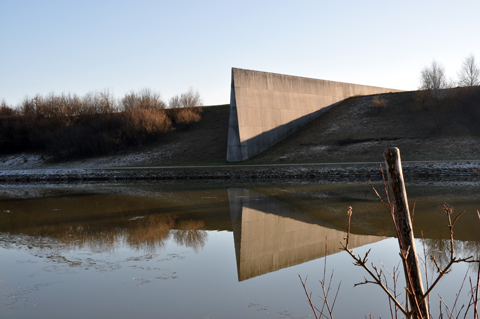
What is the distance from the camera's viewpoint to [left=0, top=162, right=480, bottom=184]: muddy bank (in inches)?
869

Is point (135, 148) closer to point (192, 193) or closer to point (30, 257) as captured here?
point (192, 193)

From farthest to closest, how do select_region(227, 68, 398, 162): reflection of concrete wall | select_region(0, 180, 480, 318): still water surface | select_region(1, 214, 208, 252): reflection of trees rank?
select_region(227, 68, 398, 162): reflection of concrete wall
select_region(1, 214, 208, 252): reflection of trees
select_region(0, 180, 480, 318): still water surface

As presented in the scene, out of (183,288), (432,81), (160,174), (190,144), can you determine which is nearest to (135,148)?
(190,144)

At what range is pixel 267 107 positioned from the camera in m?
35.0

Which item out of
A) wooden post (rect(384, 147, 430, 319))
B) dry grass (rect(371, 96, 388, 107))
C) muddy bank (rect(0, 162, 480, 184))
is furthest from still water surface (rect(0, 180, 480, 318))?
dry grass (rect(371, 96, 388, 107))

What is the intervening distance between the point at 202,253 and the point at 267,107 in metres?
27.8

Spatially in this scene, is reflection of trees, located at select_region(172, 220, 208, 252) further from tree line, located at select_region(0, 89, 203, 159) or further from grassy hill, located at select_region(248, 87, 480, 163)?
tree line, located at select_region(0, 89, 203, 159)

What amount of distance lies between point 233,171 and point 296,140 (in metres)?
11.5

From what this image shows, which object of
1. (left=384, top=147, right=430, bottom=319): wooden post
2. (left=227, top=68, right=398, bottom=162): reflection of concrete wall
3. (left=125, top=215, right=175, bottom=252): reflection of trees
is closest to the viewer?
(left=384, top=147, right=430, bottom=319): wooden post

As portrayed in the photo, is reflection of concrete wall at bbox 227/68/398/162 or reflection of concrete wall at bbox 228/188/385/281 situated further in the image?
reflection of concrete wall at bbox 227/68/398/162

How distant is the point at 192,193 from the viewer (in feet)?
60.5

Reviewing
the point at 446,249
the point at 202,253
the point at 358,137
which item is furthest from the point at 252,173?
the point at 446,249

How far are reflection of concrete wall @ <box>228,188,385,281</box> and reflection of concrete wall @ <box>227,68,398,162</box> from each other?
19.4 metres

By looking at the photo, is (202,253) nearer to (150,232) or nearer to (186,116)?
(150,232)
